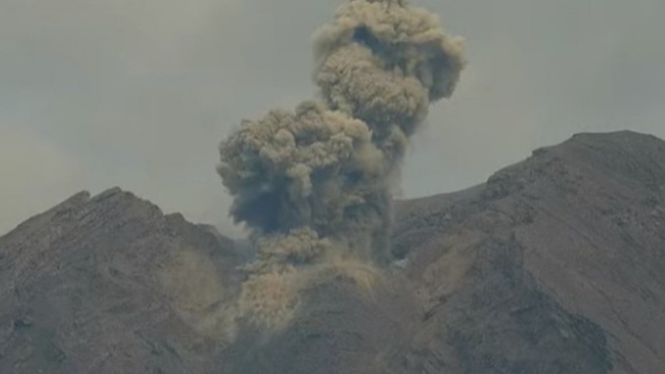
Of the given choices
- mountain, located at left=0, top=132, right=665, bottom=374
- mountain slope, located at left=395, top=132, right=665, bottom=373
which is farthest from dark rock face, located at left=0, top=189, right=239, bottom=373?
mountain slope, located at left=395, top=132, right=665, bottom=373

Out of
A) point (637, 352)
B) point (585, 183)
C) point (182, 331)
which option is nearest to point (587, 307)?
point (637, 352)

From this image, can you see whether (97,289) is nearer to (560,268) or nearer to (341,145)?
(341,145)

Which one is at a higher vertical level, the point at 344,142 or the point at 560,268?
the point at 344,142

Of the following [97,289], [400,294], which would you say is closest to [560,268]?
[400,294]

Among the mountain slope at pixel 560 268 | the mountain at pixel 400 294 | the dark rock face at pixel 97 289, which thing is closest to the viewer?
the mountain slope at pixel 560 268

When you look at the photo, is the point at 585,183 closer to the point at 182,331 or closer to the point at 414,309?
the point at 414,309

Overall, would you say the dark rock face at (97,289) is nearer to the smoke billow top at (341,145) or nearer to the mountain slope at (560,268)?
the smoke billow top at (341,145)

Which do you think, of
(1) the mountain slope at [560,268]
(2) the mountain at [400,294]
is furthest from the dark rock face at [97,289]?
(1) the mountain slope at [560,268]
